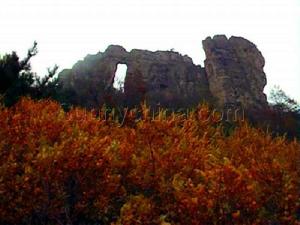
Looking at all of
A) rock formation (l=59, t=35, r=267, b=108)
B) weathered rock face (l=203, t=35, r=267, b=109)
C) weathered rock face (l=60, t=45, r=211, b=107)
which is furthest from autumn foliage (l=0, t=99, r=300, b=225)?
weathered rock face (l=203, t=35, r=267, b=109)

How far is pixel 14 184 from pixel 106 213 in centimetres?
168

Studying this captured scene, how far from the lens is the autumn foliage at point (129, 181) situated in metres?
6.75

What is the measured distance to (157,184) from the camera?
8234 mm

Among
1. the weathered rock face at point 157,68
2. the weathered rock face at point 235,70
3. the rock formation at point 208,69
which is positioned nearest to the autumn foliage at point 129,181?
the weathered rock face at point 157,68

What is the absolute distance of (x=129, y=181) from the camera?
Result: 27.9 ft

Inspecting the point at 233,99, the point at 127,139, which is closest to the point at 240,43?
the point at 233,99

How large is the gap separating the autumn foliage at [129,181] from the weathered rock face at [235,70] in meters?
50.2

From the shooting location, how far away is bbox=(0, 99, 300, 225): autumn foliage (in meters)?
6.75

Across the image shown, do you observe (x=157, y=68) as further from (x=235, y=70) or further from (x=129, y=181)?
(x=129, y=181)

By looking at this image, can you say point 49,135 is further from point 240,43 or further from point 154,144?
point 240,43

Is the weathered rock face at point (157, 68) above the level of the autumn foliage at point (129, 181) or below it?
above

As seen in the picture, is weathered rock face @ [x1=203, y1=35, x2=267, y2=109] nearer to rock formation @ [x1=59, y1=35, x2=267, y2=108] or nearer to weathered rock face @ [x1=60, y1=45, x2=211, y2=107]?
rock formation @ [x1=59, y1=35, x2=267, y2=108]

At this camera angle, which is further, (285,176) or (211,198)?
(285,176)

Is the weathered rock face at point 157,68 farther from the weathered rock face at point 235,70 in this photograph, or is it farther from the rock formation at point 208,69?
the weathered rock face at point 235,70
